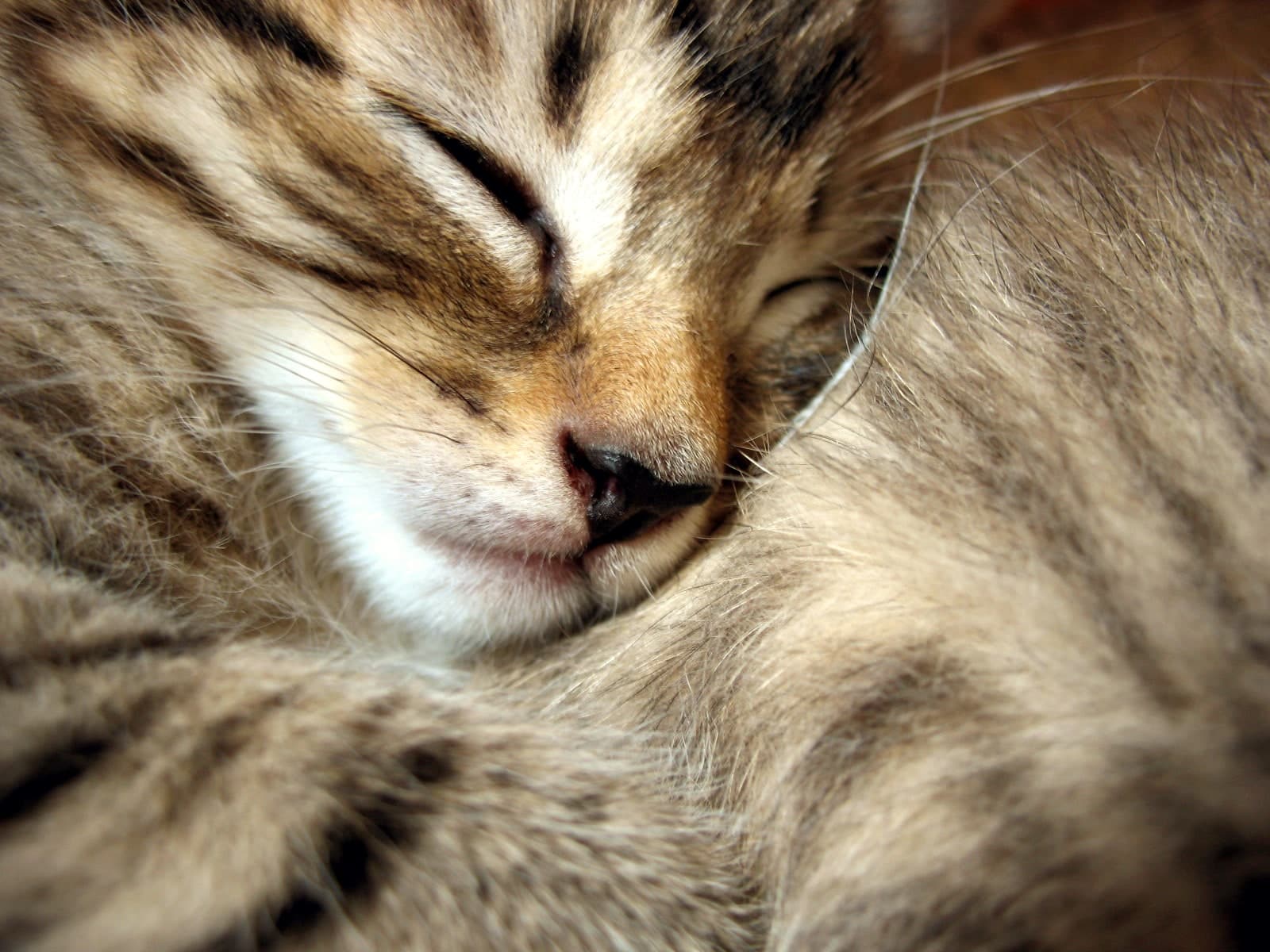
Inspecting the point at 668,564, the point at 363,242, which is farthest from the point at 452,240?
the point at 668,564

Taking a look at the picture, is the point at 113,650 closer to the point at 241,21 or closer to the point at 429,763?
the point at 429,763

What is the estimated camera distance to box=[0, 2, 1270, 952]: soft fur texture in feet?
1.82

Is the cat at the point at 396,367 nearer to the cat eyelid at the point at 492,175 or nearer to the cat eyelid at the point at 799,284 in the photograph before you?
the cat eyelid at the point at 492,175

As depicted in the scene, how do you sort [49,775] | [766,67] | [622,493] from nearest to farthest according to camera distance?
[49,775] → [622,493] → [766,67]

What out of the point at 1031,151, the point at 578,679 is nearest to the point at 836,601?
the point at 578,679

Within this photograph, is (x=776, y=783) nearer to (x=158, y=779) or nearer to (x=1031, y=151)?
(x=158, y=779)

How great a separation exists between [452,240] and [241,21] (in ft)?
0.80

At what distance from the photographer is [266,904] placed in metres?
0.55

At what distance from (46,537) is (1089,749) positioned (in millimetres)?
713

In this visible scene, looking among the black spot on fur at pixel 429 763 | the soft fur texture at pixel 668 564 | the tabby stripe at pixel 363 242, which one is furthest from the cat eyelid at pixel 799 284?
the black spot on fur at pixel 429 763

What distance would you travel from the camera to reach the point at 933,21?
1.30m

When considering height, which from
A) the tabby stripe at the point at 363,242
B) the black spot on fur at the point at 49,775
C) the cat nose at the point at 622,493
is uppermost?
the tabby stripe at the point at 363,242

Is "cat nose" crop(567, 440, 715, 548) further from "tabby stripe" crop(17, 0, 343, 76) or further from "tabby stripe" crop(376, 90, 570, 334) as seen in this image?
"tabby stripe" crop(17, 0, 343, 76)

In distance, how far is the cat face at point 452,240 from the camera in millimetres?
759
